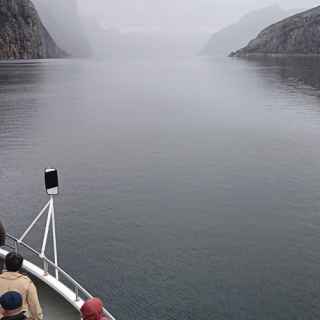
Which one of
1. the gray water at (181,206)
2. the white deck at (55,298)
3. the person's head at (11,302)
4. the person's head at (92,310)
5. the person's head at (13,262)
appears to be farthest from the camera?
the gray water at (181,206)

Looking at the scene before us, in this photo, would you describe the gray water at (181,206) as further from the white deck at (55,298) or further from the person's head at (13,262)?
the person's head at (13,262)

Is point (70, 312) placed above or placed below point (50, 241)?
above

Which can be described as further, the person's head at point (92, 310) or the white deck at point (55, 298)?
the white deck at point (55, 298)

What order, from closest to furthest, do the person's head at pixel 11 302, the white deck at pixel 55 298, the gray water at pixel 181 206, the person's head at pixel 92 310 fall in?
the person's head at pixel 92 310 → the person's head at pixel 11 302 → the white deck at pixel 55 298 → the gray water at pixel 181 206

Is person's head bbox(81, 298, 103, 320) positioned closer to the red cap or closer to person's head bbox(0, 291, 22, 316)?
the red cap

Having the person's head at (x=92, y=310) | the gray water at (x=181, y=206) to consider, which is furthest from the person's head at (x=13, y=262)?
the gray water at (x=181, y=206)

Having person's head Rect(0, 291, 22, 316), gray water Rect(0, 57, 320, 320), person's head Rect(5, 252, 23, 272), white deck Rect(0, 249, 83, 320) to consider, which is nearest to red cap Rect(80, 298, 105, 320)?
person's head Rect(0, 291, 22, 316)

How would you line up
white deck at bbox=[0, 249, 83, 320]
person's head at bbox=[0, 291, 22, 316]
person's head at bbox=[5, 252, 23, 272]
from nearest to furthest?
1. person's head at bbox=[0, 291, 22, 316]
2. person's head at bbox=[5, 252, 23, 272]
3. white deck at bbox=[0, 249, 83, 320]

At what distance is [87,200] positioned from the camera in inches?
1563

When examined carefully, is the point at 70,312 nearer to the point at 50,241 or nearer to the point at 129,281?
the point at 129,281

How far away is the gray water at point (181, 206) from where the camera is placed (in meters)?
25.1

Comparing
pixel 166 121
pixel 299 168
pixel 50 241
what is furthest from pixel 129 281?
pixel 166 121

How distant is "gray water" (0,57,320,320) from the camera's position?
25094 mm

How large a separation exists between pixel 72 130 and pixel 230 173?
117ft
